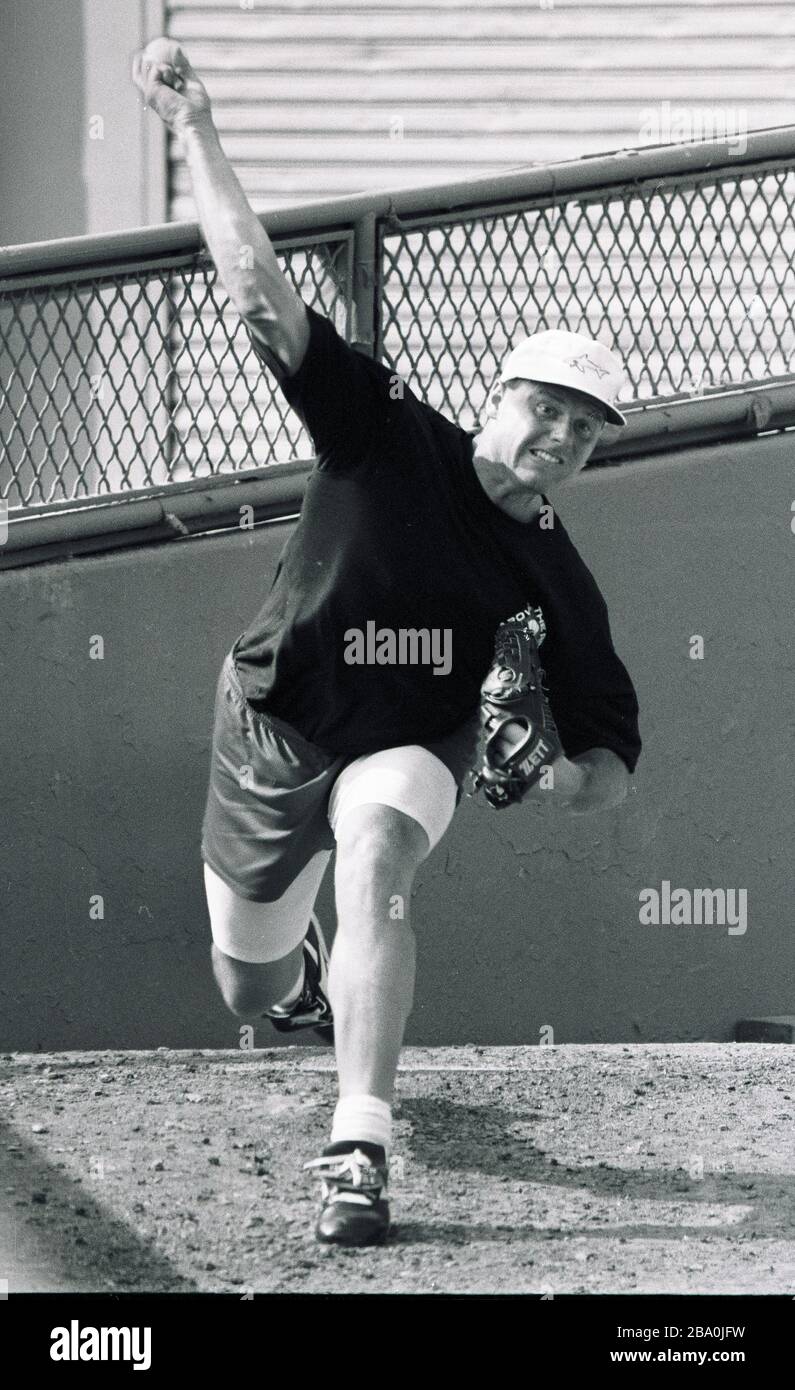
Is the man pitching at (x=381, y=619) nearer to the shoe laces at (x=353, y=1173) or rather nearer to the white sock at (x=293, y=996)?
the shoe laces at (x=353, y=1173)

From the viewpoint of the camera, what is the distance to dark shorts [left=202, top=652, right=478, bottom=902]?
4387 millimetres

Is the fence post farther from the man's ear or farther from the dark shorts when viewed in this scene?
the dark shorts

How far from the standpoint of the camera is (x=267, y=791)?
4477 mm

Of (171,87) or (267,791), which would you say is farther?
(267,791)

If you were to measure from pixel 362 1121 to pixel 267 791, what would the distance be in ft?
3.26

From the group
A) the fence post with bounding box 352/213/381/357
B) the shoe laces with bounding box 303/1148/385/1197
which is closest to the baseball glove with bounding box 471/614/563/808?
the shoe laces with bounding box 303/1148/385/1197

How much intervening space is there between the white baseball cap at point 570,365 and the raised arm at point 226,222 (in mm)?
534

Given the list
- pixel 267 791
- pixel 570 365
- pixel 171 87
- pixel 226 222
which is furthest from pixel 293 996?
pixel 171 87

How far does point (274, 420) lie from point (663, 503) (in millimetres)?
2048

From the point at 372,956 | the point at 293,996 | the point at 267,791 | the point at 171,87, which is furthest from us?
the point at 293,996

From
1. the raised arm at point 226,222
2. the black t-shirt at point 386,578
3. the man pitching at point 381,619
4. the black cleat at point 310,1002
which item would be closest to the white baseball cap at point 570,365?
the man pitching at point 381,619

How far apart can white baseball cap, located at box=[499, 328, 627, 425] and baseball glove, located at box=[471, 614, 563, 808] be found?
633 mm

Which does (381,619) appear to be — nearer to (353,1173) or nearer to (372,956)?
(372,956)

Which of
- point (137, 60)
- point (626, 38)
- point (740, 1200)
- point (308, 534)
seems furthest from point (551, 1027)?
point (626, 38)
